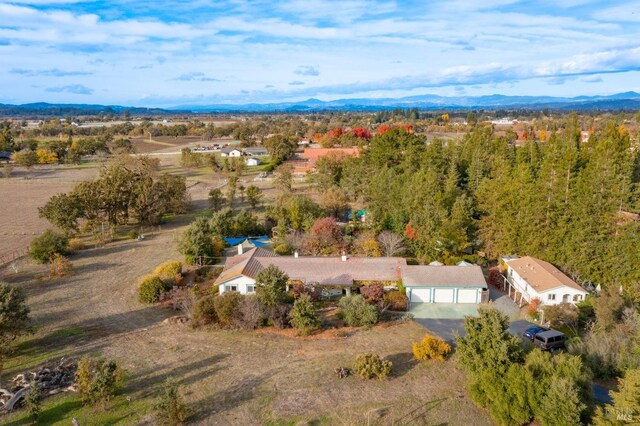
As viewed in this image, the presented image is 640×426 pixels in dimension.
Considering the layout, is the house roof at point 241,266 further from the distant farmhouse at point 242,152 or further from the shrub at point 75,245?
the distant farmhouse at point 242,152

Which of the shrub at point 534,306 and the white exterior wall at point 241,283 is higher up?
the white exterior wall at point 241,283

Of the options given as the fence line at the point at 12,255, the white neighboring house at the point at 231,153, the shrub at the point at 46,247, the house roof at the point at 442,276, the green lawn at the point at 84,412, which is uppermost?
the white neighboring house at the point at 231,153

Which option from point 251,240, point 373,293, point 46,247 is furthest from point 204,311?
point 46,247

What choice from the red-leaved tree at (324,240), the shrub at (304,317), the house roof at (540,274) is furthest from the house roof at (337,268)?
the house roof at (540,274)

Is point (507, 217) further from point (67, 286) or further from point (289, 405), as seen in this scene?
point (67, 286)

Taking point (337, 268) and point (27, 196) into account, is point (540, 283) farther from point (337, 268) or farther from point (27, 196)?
point (27, 196)

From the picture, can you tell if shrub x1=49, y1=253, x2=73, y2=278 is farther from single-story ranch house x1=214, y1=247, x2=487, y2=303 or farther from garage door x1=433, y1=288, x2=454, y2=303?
garage door x1=433, y1=288, x2=454, y2=303
